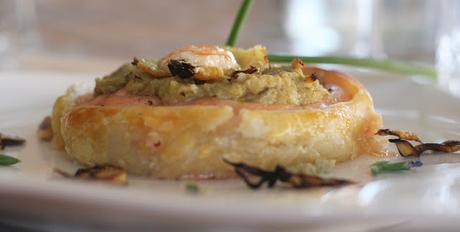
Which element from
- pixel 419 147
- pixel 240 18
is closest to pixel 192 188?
pixel 419 147

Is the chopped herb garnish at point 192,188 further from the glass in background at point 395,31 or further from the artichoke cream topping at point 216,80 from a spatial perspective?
the glass in background at point 395,31

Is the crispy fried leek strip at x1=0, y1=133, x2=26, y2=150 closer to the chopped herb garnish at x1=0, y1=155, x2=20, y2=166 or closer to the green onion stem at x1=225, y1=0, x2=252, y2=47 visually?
the chopped herb garnish at x1=0, y1=155, x2=20, y2=166

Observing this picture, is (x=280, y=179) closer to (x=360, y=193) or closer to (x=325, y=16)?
(x=360, y=193)

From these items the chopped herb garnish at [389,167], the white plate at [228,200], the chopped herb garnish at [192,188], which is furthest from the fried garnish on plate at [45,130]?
the chopped herb garnish at [389,167]

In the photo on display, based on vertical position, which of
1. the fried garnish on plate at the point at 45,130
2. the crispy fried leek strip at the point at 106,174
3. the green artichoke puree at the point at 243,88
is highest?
the green artichoke puree at the point at 243,88

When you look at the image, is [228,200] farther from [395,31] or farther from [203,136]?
[395,31]

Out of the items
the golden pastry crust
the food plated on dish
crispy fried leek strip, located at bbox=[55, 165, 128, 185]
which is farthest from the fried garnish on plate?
crispy fried leek strip, located at bbox=[55, 165, 128, 185]

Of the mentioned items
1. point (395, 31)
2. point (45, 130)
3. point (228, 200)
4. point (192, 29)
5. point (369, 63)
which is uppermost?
point (192, 29)
